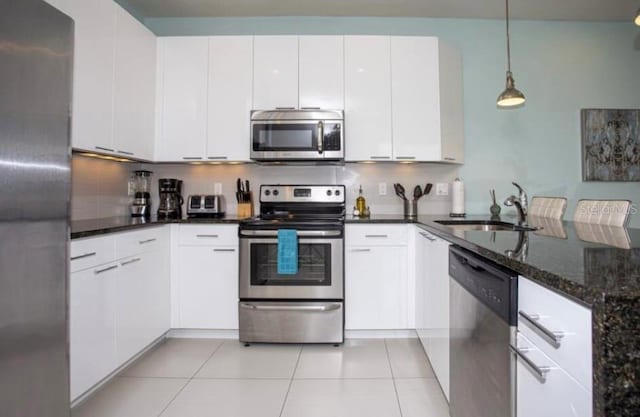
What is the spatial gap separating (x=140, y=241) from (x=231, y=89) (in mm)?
1422

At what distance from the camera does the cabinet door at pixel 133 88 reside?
7.62ft

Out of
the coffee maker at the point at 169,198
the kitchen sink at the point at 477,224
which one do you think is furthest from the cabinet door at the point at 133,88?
the kitchen sink at the point at 477,224

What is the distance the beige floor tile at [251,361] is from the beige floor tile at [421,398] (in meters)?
0.68

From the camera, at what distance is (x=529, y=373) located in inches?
33.9

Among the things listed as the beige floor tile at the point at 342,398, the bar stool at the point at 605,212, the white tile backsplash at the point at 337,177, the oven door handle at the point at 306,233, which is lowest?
the beige floor tile at the point at 342,398

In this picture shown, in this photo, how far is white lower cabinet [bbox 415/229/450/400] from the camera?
170cm

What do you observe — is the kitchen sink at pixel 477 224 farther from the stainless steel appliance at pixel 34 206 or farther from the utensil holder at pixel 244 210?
the stainless steel appliance at pixel 34 206

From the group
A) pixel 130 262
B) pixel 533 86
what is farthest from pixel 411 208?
pixel 130 262

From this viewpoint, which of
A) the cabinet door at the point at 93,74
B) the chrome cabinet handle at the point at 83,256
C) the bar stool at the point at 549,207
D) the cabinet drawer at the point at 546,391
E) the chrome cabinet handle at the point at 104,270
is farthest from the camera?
the bar stool at the point at 549,207

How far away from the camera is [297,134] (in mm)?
2703

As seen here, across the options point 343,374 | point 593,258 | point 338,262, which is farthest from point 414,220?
point 593,258

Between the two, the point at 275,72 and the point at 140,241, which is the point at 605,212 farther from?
the point at 140,241

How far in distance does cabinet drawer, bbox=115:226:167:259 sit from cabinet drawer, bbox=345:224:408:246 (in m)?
1.35

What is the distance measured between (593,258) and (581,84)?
10.2ft
